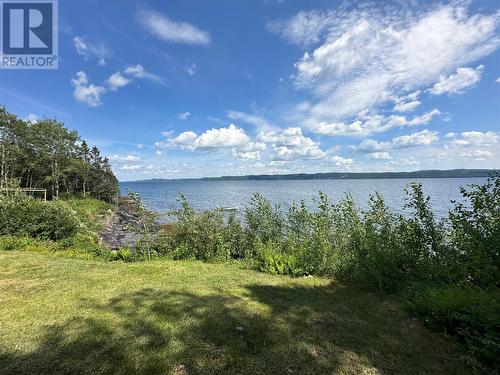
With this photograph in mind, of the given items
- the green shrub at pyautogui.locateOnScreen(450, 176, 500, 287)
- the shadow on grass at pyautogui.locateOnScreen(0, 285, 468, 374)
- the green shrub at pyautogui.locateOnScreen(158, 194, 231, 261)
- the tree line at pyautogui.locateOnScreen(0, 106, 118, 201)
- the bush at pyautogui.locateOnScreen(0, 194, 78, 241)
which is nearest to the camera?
the shadow on grass at pyautogui.locateOnScreen(0, 285, 468, 374)

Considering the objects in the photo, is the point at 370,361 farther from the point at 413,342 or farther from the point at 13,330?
the point at 13,330

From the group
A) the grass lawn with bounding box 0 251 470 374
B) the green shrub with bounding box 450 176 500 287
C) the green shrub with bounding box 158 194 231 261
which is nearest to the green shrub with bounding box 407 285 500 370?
the grass lawn with bounding box 0 251 470 374

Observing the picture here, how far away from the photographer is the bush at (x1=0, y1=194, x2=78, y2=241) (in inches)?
535

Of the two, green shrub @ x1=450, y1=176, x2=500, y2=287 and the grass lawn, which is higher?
green shrub @ x1=450, y1=176, x2=500, y2=287

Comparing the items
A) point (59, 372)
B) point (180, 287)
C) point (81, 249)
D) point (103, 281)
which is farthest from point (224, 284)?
point (81, 249)

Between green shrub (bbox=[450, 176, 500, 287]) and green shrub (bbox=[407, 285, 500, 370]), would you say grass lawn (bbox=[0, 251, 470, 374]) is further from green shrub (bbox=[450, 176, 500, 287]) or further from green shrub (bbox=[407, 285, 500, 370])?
green shrub (bbox=[450, 176, 500, 287])

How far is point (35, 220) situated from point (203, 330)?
44.9 ft

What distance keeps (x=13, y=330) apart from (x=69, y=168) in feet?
170

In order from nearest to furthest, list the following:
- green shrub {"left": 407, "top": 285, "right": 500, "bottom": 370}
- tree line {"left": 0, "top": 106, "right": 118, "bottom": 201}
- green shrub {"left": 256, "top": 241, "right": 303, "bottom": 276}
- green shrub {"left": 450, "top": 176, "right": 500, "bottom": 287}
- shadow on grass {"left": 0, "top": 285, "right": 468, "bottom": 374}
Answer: shadow on grass {"left": 0, "top": 285, "right": 468, "bottom": 374} < green shrub {"left": 407, "top": 285, "right": 500, "bottom": 370} < green shrub {"left": 450, "top": 176, "right": 500, "bottom": 287} < green shrub {"left": 256, "top": 241, "right": 303, "bottom": 276} < tree line {"left": 0, "top": 106, "right": 118, "bottom": 201}

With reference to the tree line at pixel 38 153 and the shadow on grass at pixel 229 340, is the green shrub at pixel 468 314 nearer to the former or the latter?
the shadow on grass at pixel 229 340

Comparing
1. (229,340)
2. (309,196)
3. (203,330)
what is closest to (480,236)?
(229,340)

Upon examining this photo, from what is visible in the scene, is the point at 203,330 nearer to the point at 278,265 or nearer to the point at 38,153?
the point at 278,265

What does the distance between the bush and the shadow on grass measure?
10.9 m

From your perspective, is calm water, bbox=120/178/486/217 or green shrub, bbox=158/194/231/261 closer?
green shrub, bbox=158/194/231/261
